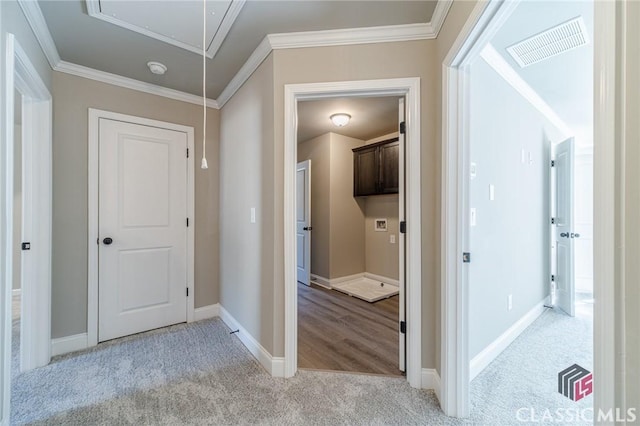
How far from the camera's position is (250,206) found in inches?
87.7

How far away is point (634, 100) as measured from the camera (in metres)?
0.55

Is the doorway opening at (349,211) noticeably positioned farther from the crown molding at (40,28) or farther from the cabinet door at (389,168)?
the crown molding at (40,28)

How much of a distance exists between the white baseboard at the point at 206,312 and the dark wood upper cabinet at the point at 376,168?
2685 mm

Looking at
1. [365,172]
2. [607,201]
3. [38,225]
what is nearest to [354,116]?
[365,172]

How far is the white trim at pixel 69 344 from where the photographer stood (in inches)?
83.9

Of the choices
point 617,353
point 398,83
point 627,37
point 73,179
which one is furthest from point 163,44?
point 617,353

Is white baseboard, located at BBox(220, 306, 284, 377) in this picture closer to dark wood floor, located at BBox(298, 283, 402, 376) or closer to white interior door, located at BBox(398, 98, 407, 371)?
dark wood floor, located at BBox(298, 283, 402, 376)

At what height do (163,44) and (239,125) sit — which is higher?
(163,44)

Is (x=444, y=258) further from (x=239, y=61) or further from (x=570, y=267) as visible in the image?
(x=570, y=267)

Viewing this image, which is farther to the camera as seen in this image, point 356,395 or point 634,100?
point 356,395

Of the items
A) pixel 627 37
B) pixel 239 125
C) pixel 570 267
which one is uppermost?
pixel 239 125

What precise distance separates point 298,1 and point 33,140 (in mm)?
2180

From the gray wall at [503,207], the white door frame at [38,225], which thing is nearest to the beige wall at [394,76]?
the gray wall at [503,207]

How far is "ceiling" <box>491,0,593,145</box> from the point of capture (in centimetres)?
153
